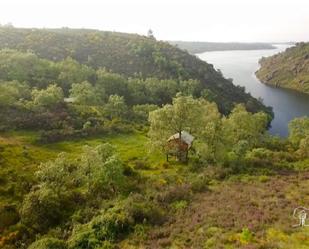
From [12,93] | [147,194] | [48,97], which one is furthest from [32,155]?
[12,93]

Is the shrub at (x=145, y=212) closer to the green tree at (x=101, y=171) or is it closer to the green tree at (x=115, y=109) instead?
the green tree at (x=101, y=171)

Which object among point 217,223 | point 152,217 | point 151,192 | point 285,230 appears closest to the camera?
point 285,230

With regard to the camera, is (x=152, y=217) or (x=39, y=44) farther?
(x=39, y=44)

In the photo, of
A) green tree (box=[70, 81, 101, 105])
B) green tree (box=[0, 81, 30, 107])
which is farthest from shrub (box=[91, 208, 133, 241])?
green tree (box=[70, 81, 101, 105])

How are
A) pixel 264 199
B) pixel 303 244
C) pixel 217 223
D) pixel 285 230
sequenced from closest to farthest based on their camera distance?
pixel 303 244 → pixel 285 230 → pixel 217 223 → pixel 264 199

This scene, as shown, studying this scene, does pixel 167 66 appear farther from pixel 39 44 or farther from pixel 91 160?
pixel 91 160

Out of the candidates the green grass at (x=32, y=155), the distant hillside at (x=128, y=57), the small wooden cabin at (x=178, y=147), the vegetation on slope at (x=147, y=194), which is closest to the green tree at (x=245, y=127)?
the vegetation on slope at (x=147, y=194)

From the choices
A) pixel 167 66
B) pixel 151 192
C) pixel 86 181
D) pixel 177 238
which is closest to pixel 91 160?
pixel 86 181

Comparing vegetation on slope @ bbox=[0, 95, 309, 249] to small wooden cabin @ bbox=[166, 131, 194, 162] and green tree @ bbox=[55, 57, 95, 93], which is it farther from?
green tree @ bbox=[55, 57, 95, 93]
